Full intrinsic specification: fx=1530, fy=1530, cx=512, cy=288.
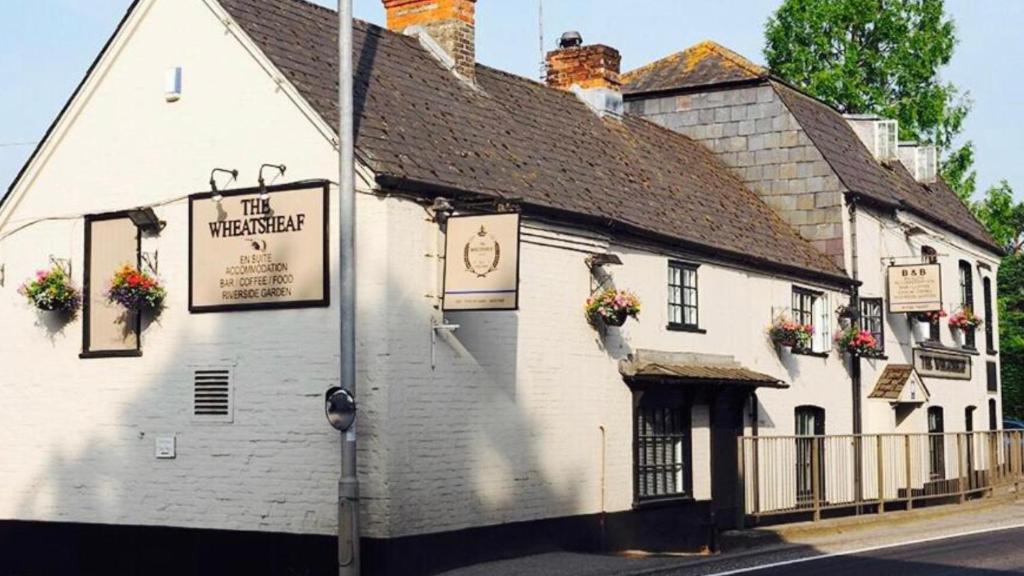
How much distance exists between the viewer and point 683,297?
2411 centimetres

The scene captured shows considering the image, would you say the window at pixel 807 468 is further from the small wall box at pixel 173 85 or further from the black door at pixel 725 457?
the small wall box at pixel 173 85

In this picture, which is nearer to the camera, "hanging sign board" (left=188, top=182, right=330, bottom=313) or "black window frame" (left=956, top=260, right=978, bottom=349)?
"hanging sign board" (left=188, top=182, right=330, bottom=313)

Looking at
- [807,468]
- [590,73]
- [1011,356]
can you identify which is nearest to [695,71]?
[590,73]

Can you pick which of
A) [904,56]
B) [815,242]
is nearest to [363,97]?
[815,242]

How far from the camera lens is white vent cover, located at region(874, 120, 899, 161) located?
35.8 metres

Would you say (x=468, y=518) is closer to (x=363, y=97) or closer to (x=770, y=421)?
(x=363, y=97)

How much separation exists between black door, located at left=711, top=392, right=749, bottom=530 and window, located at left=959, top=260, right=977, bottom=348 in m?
13.7

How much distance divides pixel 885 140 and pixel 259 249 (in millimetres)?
21332

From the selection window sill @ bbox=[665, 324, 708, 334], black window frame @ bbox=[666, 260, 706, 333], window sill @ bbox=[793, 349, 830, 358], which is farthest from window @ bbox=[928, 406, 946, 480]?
black window frame @ bbox=[666, 260, 706, 333]

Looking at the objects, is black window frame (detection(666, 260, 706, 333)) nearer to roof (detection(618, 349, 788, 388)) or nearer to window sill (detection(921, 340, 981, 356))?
roof (detection(618, 349, 788, 388))

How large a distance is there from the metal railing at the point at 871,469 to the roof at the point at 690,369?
3.95 ft

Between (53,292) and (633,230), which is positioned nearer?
(53,292)

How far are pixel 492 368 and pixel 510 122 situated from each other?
5161 mm

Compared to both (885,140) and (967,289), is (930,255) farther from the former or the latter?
(967,289)
